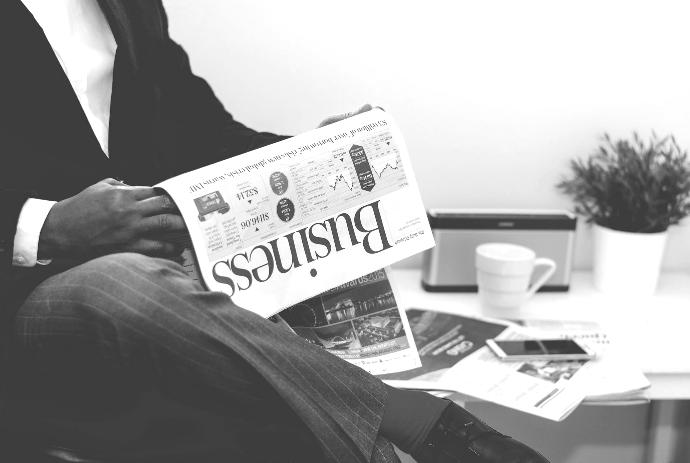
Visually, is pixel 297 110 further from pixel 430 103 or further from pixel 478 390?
pixel 478 390

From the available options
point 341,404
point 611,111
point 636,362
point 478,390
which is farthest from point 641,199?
point 341,404

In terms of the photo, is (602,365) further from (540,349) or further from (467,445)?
(467,445)

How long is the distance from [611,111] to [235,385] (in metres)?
0.96

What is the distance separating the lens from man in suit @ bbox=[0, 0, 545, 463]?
818 millimetres

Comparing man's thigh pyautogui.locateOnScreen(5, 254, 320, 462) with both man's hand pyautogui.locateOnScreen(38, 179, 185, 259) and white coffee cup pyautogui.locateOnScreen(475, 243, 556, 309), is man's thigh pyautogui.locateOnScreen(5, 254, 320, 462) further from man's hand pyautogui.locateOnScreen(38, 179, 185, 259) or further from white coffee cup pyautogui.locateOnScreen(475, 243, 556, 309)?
white coffee cup pyautogui.locateOnScreen(475, 243, 556, 309)

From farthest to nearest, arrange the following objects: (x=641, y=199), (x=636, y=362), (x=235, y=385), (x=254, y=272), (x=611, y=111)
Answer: (x=611, y=111), (x=641, y=199), (x=636, y=362), (x=254, y=272), (x=235, y=385)

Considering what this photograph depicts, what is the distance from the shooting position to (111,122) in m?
1.06

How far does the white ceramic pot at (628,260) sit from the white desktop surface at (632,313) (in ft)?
0.07

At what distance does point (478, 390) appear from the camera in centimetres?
102

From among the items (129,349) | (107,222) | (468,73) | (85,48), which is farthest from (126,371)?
(468,73)

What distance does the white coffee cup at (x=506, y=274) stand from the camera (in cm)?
123

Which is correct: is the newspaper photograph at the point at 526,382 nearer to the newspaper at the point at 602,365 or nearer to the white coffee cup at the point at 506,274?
the newspaper at the point at 602,365

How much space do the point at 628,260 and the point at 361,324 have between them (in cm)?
57

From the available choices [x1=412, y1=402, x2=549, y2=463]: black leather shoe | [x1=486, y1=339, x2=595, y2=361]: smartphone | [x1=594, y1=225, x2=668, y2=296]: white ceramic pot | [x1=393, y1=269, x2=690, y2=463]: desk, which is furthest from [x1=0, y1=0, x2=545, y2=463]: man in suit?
[x1=594, y1=225, x2=668, y2=296]: white ceramic pot
